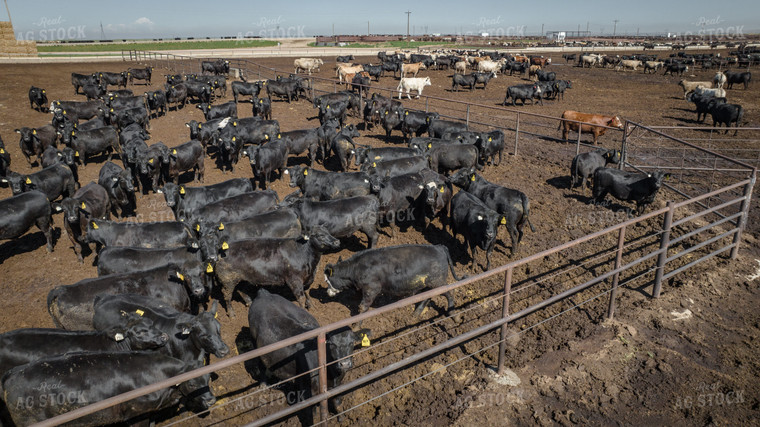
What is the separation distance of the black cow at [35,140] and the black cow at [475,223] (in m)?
12.0

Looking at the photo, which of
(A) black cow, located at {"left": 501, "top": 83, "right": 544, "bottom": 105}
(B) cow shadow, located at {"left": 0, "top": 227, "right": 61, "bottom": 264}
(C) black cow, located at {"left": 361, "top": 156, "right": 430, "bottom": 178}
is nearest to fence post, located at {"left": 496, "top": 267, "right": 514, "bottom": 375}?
(C) black cow, located at {"left": 361, "top": 156, "right": 430, "bottom": 178}

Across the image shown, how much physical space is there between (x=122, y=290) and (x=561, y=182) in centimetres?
1028

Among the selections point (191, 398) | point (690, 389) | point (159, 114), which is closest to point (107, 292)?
point (191, 398)

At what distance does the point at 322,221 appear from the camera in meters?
7.95

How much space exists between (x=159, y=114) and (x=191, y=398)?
18847 mm

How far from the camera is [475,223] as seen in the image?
7625mm

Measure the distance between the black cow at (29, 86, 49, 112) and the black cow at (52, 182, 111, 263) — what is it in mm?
16125

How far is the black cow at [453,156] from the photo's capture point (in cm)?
1179

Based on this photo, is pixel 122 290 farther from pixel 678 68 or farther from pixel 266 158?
pixel 678 68

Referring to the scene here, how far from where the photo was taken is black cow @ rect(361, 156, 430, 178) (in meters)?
10.5

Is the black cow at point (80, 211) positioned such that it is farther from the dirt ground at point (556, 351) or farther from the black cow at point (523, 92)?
the black cow at point (523, 92)

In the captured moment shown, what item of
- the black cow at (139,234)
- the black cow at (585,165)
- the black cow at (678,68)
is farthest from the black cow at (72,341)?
the black cow at (678,68)

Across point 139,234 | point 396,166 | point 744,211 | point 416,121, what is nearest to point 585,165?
point 744,211

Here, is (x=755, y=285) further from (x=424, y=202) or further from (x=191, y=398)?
(x=191, y=398)
